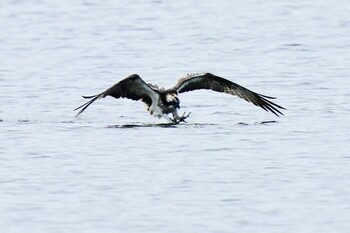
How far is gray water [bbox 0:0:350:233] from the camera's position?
1289 cm

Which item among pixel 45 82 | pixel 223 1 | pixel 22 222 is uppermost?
pixel 223 1

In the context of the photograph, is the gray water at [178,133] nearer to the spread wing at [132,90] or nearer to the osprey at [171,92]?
the osprey at [171,92]

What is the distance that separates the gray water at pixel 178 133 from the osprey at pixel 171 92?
265mm

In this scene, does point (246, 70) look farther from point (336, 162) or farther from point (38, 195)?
point (38, 195)

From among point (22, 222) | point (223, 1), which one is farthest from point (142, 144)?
point (223, 1)

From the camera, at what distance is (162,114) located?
60.0 ft

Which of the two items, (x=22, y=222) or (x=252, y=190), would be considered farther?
(x=252, y=190)

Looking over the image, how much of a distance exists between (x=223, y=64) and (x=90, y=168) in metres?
11.0

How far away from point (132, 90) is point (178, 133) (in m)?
0.97

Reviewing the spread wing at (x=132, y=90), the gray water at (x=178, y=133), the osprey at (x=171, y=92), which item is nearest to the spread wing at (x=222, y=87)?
the osprey at (x=171, y=92)

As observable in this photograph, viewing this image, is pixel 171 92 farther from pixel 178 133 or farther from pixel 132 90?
pixel 178 133

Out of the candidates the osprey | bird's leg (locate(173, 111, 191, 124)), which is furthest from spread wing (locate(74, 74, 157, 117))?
bird's leg (locate(173, 111, 191, 124))

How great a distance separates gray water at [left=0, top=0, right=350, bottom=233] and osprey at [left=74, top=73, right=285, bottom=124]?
0.87 feet

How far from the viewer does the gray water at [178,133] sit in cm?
1289
